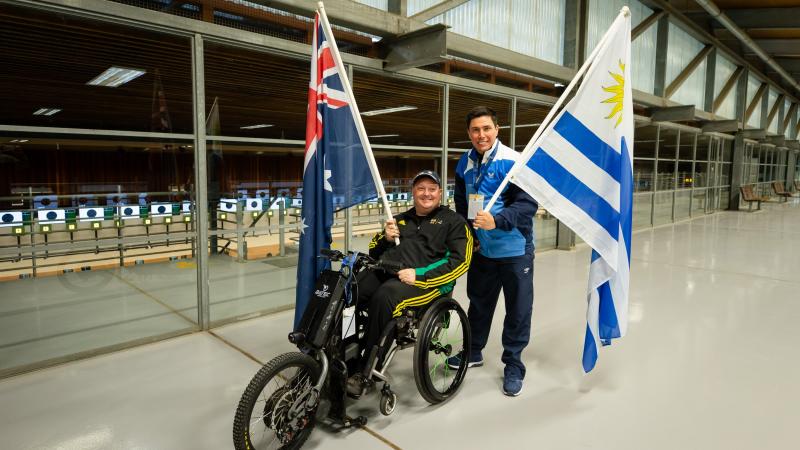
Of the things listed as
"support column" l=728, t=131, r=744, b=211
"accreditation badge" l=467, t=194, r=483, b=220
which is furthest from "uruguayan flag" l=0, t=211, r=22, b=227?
"support column" l=728, t=131, r=744, b=211

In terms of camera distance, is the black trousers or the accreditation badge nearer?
the black trousers

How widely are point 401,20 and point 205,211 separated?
95.5 inches

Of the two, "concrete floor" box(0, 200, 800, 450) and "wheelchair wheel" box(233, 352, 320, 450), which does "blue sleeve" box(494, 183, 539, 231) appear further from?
"wheelchair wheel" box(233, 352, 320, 450)

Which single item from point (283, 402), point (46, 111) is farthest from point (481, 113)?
point (46, 111)

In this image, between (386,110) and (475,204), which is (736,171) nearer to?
(386,110)

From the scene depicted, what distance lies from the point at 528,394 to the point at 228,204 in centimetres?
260

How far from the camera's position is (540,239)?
7039 mm

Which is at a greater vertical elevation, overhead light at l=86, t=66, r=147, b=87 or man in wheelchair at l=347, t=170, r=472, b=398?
overhead light at l=86, t=66, r=147, b=87

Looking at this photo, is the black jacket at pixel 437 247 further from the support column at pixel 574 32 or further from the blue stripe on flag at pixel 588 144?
the support column at pixel 574 32

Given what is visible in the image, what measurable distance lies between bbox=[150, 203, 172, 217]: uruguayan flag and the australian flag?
1.68 meters

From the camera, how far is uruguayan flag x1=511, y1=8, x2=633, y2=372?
2.35 m

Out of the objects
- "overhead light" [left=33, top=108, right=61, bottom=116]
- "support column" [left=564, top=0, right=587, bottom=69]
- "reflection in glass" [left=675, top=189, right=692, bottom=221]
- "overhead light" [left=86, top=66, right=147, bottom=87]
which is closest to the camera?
"overhead light" [left=86, top=66, right=147, bottom=87]

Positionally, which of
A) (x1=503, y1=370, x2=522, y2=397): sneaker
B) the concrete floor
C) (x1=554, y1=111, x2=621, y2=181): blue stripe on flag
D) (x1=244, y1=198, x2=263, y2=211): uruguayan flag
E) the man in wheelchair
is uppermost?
(x1=554, y1=111, x2=621, y2=181): blue stripe on flag

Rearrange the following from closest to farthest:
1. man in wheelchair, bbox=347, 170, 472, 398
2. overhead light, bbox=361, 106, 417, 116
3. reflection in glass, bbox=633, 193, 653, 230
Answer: man in wheelchair, bbox=347, 170, 472, 398, overhead light, bbox=361, 106, 417, 116, reflection in glass, bbox=633, 193, 653, 230
